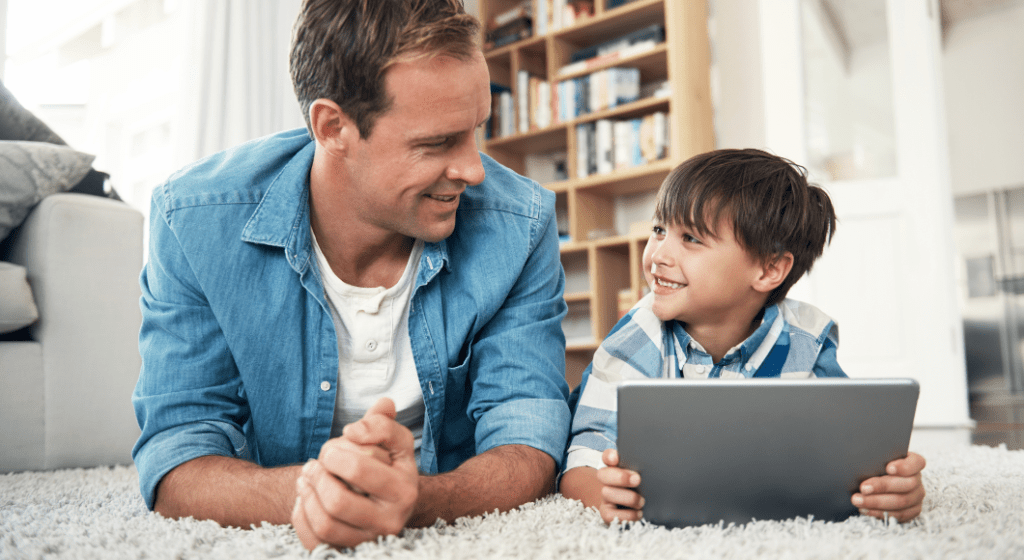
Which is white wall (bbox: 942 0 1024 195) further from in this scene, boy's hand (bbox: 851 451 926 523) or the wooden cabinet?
boy's hand (bbox: 851 451 926 523)

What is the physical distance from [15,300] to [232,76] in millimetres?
1602

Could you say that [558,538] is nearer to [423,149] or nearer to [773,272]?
[423,149]

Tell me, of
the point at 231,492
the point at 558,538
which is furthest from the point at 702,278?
the point at 231,492

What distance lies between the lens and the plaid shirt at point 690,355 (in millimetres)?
1047

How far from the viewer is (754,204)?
1.15m

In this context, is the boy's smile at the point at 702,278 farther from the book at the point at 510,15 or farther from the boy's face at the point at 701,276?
the book at the point at 510,15

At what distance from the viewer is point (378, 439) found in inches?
24.5

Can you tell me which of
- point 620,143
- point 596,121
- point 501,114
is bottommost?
point 620,143

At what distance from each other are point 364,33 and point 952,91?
5.41 meters

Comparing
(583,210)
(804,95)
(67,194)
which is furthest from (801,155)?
(67,194)

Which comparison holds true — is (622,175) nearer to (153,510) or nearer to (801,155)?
(801,155)

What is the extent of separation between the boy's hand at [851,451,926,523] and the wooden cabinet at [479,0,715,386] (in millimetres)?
2381

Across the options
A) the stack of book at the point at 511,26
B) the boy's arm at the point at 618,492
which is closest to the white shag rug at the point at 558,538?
the boy's arm at the point at 618,492

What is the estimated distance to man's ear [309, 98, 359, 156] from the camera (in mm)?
973
